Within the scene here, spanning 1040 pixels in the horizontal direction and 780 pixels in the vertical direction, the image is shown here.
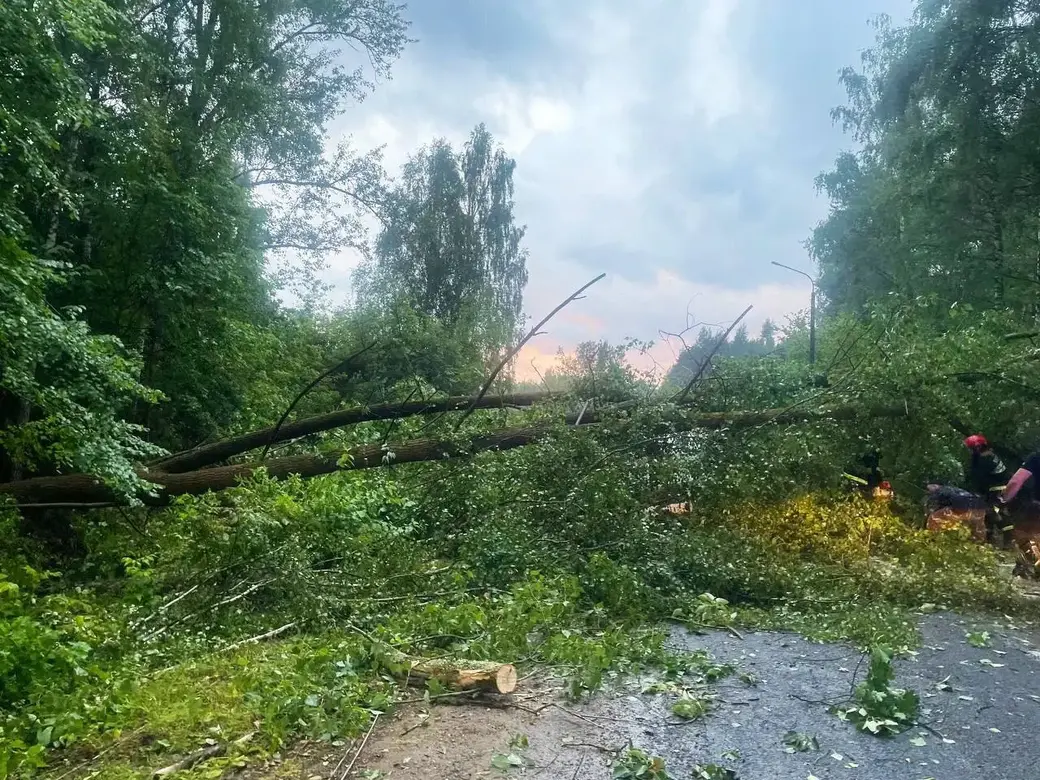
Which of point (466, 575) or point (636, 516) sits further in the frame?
point (636, 516)

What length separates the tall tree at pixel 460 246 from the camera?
20859mm

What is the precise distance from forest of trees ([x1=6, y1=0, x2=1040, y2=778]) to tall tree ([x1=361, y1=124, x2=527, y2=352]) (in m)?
8.89

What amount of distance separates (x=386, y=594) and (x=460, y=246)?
19.9m

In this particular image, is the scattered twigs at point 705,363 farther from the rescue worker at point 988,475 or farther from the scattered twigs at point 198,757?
the scattered twigs at point 198,757

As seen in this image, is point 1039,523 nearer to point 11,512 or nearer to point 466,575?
point 466,575

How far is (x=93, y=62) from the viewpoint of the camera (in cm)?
809

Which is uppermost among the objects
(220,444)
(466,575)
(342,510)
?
(220,444)

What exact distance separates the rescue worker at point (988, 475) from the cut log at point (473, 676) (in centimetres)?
489

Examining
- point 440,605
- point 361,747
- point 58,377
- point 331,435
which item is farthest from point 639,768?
point 331,435

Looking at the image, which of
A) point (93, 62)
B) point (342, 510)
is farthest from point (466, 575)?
point (93, 62)

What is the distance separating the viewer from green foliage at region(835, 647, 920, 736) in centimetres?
292

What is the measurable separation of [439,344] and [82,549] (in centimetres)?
902

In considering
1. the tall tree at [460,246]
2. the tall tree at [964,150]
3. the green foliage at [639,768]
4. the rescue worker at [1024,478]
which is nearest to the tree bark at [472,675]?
the green foliage at [639,768]

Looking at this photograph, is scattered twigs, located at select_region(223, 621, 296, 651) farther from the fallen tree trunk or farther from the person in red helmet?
the person in red helmet
